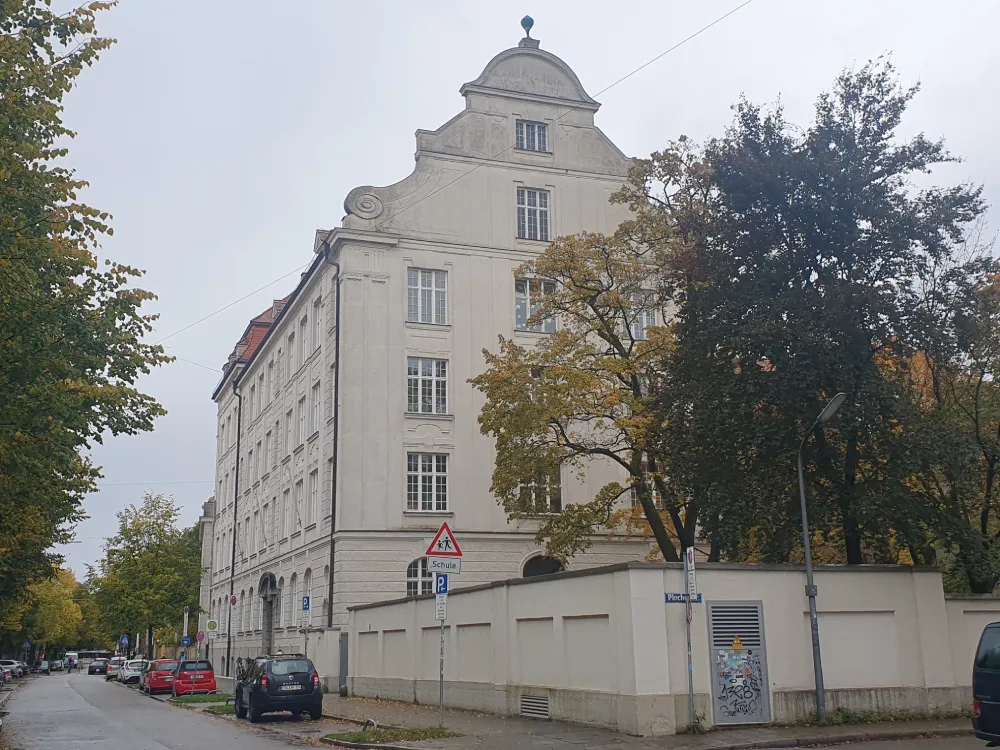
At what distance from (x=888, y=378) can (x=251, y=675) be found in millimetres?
16762

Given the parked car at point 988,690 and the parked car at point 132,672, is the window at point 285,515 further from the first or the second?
the parked car at point 988,690

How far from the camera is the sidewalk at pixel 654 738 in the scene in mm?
16109

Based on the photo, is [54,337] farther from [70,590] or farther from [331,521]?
[70,590]

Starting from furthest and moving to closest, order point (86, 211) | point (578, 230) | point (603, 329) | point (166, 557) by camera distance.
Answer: point (166, 557), point (578, 230), point (603, 329), point (86, 211)

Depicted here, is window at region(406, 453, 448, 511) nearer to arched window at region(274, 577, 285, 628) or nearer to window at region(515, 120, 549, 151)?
arched window at region(274, 577, 285, 628)

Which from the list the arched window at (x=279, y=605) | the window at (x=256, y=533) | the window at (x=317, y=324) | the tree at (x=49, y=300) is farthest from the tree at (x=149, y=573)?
the tree at (x=49, y=300)

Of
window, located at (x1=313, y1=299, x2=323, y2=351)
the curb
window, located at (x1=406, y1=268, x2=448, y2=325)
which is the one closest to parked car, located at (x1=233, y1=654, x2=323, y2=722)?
the curb

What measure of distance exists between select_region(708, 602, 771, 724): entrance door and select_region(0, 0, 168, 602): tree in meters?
11.0

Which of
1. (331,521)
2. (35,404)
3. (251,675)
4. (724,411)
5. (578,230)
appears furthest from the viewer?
(578,230)

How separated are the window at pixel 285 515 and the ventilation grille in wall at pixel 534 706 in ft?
82.5

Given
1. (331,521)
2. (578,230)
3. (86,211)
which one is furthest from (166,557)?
(86,211)

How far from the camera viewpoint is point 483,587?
74.6 feet

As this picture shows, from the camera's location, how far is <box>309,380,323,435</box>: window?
135ft

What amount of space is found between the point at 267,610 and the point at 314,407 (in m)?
11.1
